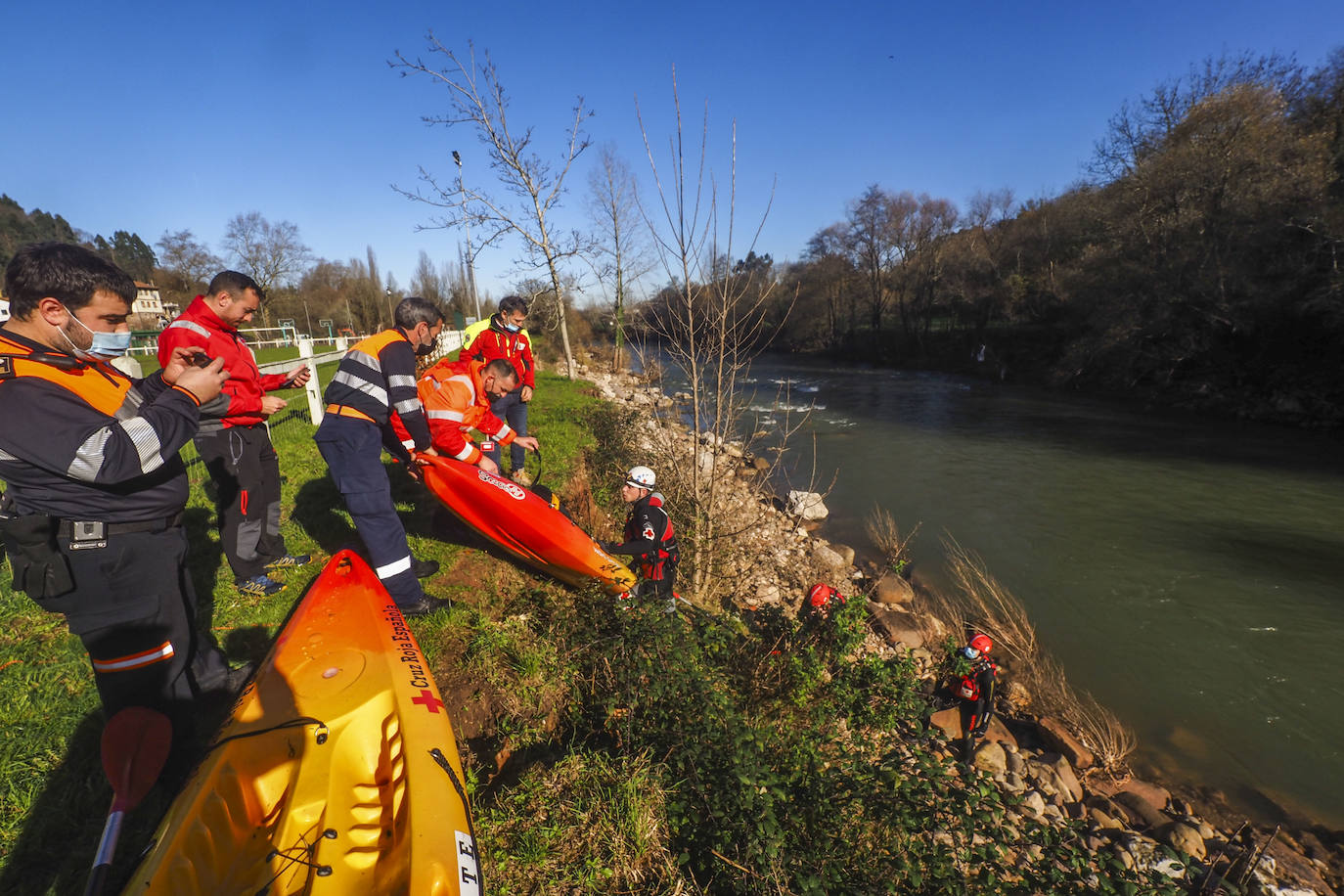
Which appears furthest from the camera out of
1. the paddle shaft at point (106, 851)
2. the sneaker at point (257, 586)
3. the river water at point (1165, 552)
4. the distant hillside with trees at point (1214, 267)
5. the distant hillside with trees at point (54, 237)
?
the distant hillside with trees at point (54, 237)

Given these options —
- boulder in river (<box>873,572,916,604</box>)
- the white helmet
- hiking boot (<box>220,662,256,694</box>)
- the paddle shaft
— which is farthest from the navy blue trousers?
boulder in river (<box>873,572,916,604</box>)

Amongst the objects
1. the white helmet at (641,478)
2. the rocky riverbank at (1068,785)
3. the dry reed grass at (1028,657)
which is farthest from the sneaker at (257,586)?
the dry reed grass at (1028,657)

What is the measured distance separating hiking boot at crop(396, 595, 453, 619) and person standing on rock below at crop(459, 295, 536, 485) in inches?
98.0

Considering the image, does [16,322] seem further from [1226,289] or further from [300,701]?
[1226,289]

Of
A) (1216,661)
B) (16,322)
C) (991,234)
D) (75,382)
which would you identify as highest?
(991,234)

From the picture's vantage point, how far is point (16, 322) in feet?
6.82

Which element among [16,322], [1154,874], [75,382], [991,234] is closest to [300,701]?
[75,382]

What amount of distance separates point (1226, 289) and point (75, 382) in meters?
25.1

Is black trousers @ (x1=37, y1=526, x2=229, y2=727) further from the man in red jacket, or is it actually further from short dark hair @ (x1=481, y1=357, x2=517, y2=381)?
short dark hair @ (x1=481, y1=357, x2=517, y2=381)

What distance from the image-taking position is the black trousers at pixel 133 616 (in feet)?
7.07

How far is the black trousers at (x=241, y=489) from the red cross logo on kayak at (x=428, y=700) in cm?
225

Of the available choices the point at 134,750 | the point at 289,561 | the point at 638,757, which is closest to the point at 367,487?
the point at 289,561

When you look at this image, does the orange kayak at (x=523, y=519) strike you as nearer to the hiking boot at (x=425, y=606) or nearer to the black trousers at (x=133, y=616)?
the hiking boot at (x=425, y=606)

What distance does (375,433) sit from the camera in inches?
147
